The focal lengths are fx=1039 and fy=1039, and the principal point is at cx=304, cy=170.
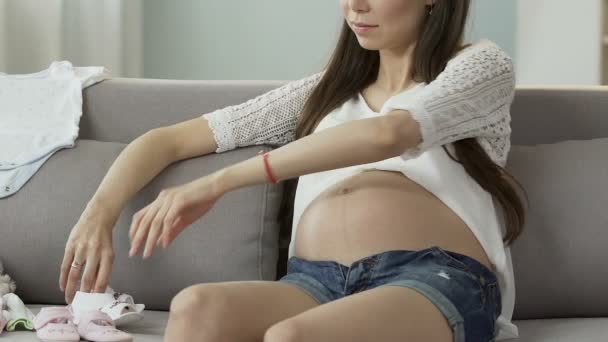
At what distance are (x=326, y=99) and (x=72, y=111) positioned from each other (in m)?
0.57

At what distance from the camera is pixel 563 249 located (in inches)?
76.7

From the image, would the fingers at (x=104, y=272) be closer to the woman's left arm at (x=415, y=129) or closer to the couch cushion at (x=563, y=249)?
the woman's left arm at (x=415, y=129)

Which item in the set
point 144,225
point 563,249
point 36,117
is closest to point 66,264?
point 144,225

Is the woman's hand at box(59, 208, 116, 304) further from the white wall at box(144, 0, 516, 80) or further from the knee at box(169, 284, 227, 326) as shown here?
the white wall at box(144, 0, 516, 80)

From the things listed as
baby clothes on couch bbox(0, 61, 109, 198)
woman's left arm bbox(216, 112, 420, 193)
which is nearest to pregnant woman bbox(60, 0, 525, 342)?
woman's left arm bbox(216, 112, 420, 193)

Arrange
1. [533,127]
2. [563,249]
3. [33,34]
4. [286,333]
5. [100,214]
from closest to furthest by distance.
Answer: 1. [286,333]
2. [100,214]
3. [563,249]
4. [533,127]
5. [33,34]

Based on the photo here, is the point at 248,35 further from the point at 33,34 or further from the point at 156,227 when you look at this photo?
the point at 156,227

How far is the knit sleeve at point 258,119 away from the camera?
6.64 ft

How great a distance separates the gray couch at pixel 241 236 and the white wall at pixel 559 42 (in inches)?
49.4

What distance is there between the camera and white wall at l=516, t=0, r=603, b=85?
325cm

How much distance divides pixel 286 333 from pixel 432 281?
0.97ft

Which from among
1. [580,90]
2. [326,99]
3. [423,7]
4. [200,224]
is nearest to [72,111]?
[200,224]

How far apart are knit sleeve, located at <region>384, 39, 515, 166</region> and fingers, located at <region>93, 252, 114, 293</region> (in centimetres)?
53

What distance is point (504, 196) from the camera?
181 cm
